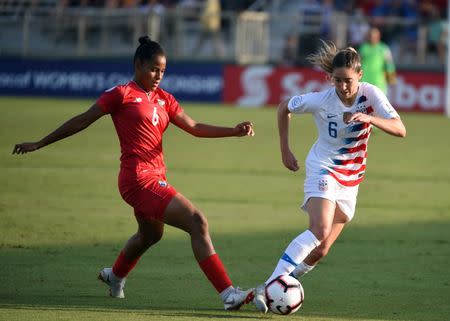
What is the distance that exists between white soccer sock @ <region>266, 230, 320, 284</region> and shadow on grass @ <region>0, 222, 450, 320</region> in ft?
1.17

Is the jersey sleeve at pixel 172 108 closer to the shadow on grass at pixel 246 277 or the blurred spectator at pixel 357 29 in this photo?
the shadow on grass at pixel 246 277

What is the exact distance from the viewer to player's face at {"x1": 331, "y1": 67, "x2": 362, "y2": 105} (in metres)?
7.64

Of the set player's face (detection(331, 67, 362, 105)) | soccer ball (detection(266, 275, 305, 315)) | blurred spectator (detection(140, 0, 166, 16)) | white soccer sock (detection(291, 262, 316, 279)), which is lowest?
blurred spectator (detection(140, 0, 166, 16))

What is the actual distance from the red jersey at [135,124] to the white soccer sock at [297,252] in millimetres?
1184

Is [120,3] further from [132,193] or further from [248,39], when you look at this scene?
[132,193]

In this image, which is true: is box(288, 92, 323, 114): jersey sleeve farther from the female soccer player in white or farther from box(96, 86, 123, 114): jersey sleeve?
box(96, 86, 123, 114): jersey sleeve

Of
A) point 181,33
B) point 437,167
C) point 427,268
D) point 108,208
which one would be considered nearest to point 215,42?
point 181,33

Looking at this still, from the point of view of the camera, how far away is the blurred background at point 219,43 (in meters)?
32.0

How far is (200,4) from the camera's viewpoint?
35969mm

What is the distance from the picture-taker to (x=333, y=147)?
7910mm

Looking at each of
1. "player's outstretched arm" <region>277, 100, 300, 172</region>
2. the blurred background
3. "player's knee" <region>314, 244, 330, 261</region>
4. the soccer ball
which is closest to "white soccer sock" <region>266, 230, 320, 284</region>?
the soccer ball

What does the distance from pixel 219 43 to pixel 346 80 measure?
26.7m

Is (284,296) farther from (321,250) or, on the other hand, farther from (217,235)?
(217,235)

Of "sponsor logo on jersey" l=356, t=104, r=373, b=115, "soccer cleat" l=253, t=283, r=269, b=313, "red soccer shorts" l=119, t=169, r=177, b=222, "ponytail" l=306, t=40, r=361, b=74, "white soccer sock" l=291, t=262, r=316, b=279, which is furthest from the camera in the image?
"white soccer sock" l=291, t=262, r=316, b=279
